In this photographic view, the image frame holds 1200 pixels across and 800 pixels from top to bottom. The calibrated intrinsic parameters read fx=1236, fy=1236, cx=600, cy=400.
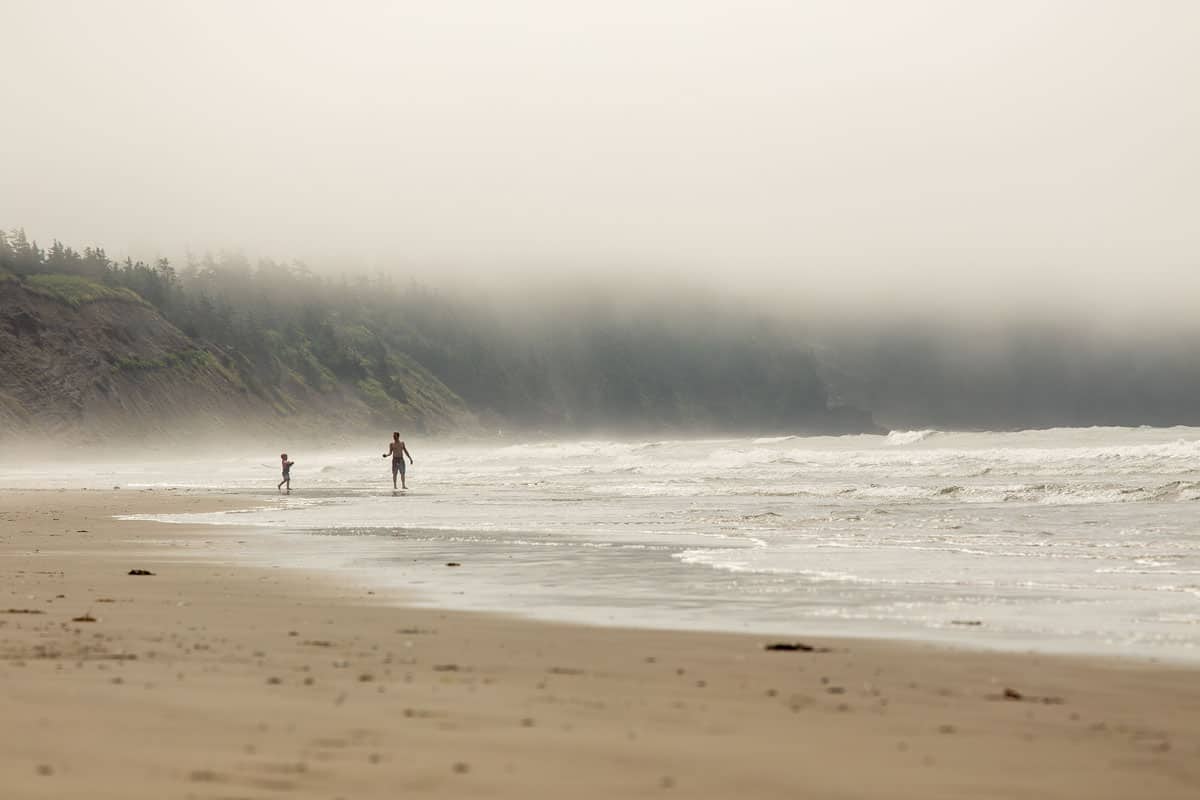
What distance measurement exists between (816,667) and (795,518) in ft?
56.4

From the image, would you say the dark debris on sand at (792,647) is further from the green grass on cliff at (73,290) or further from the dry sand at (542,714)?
the green grass on cliff at (73,290)

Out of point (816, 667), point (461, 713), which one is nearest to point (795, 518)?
point (816, 667)

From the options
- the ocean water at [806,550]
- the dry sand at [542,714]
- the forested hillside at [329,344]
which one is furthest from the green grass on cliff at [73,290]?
the dry sand at [542,714]

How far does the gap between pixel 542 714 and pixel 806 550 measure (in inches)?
463

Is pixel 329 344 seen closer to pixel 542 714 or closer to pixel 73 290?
pixel 73 290

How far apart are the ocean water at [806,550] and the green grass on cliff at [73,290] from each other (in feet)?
304

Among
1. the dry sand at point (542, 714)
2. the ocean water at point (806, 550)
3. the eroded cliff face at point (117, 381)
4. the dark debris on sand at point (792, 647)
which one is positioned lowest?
the ocean water at point (806, 550)

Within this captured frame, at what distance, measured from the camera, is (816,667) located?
25.6 feet

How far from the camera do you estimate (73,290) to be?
131 meters

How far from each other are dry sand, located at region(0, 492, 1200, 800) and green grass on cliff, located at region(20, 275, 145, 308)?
423ft

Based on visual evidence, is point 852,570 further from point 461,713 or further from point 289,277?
point 289,277

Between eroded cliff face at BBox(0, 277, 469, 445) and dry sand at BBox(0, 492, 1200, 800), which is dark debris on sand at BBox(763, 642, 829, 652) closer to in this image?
dry sand at BBox(0, 492, 1200, 800)

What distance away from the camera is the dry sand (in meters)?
4.84

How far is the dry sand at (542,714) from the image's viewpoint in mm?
4836
